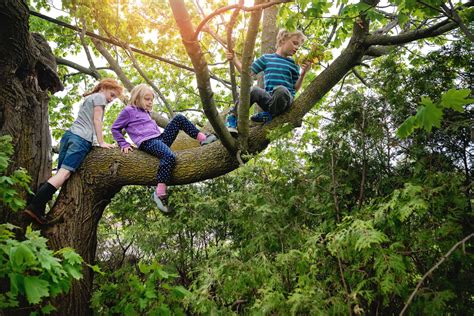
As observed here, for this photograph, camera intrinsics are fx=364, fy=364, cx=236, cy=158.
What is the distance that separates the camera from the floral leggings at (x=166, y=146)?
4.07 meters

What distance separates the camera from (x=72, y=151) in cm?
409

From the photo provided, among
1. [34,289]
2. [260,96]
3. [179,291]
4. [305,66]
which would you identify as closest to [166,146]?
[260,96]

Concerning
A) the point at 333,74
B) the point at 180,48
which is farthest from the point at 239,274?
the point at 180,48

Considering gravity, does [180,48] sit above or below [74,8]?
above

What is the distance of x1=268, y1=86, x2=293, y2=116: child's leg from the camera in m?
4.08

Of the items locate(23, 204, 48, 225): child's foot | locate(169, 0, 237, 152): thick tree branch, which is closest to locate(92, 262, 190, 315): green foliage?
locate(23, 204, 48, 225): child's foot

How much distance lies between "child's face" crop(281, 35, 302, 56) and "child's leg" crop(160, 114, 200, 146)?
1.47 meters

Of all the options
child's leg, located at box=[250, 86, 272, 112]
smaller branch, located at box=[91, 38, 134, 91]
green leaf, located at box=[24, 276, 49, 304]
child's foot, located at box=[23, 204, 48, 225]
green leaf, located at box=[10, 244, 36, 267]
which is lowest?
green leaf, located at box=[24, 276, 49, 304]

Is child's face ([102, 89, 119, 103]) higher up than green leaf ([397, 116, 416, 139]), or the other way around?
child's face ([102, 89, 119, 103])

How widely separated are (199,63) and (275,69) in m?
1.83

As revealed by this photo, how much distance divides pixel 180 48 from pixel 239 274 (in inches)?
248

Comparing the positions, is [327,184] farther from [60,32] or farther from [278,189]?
[60,32]

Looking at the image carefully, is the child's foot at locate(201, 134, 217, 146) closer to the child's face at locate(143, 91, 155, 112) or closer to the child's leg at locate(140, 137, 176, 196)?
the child's leg at locate(140, 137, 176, 196)

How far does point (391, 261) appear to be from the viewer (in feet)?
6.23
